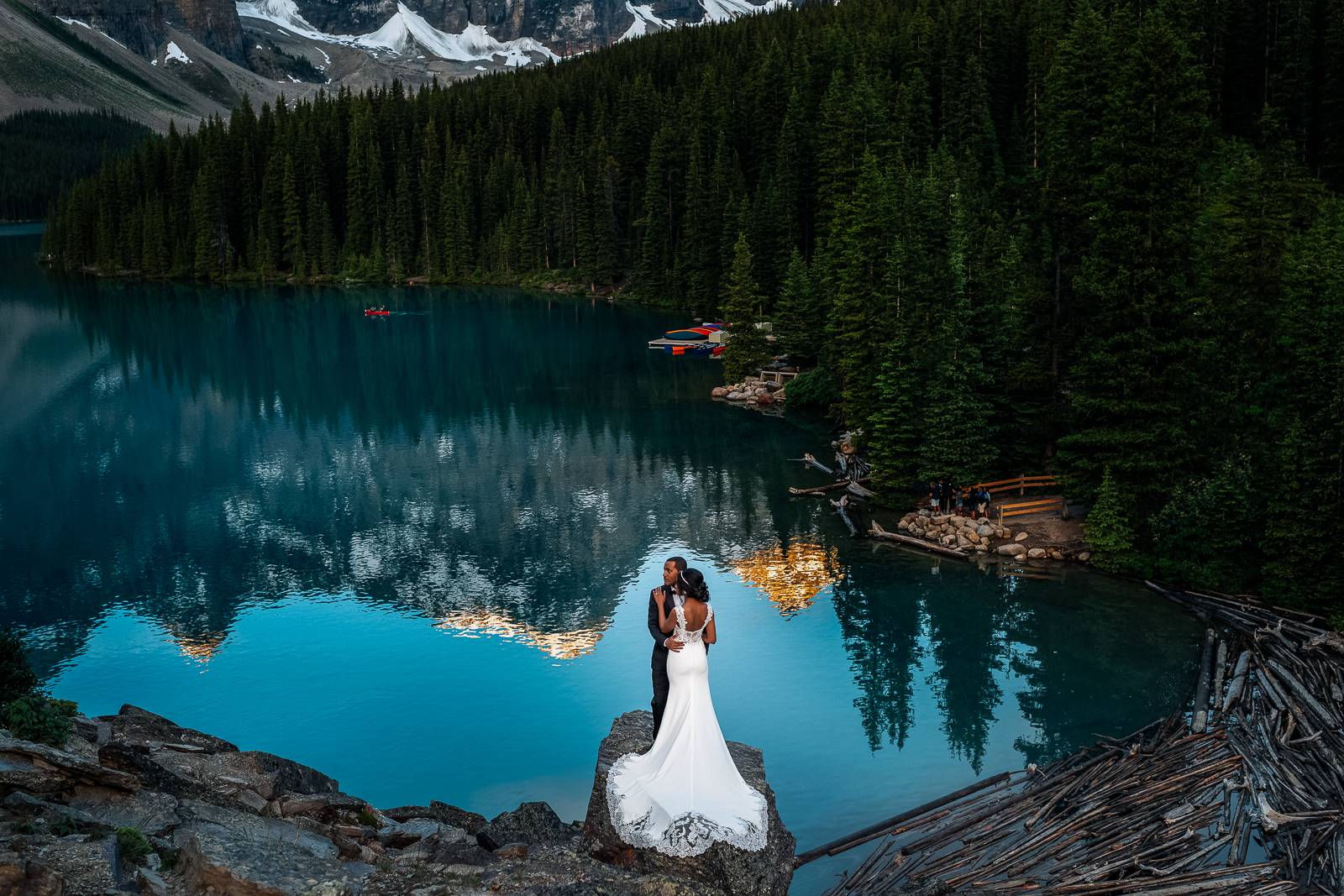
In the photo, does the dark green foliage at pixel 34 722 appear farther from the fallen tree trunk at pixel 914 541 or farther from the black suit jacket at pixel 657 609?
the fallen tree trunk at pixel 914 541

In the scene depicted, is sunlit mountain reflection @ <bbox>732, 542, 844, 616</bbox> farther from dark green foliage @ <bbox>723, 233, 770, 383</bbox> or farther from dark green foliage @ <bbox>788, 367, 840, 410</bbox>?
dark green foliage @ <bbox>723, 233, 770, 383</bbox>

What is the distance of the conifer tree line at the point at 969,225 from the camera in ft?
126

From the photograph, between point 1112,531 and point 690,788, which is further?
point 1112,531

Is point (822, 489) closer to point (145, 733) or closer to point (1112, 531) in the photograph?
point (1112, 531)

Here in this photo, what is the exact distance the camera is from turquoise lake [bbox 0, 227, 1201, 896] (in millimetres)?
28719

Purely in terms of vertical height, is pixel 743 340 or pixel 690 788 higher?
pixel 743 340

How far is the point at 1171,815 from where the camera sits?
71.2 feet

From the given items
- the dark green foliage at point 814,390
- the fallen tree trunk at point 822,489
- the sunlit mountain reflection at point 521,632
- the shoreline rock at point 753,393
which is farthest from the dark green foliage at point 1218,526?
the shoreline rock at point 753,393

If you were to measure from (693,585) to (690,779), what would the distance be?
302 cm

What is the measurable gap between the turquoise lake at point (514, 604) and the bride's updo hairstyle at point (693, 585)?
8097 mm

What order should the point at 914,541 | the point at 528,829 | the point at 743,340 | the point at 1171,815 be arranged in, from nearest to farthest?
the point at 528,829
the point at 1171,815
the point at 914,541
the point at 743,340

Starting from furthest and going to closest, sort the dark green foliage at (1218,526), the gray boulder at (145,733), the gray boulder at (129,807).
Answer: the dark green foliage at (1218,526) < the gray boulder at (145,733) < the gray boulder at (129,807)

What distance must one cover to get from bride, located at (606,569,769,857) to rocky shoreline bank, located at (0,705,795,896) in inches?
15.9

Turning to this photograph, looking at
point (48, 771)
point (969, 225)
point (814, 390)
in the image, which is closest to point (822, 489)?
point (969, 225)
